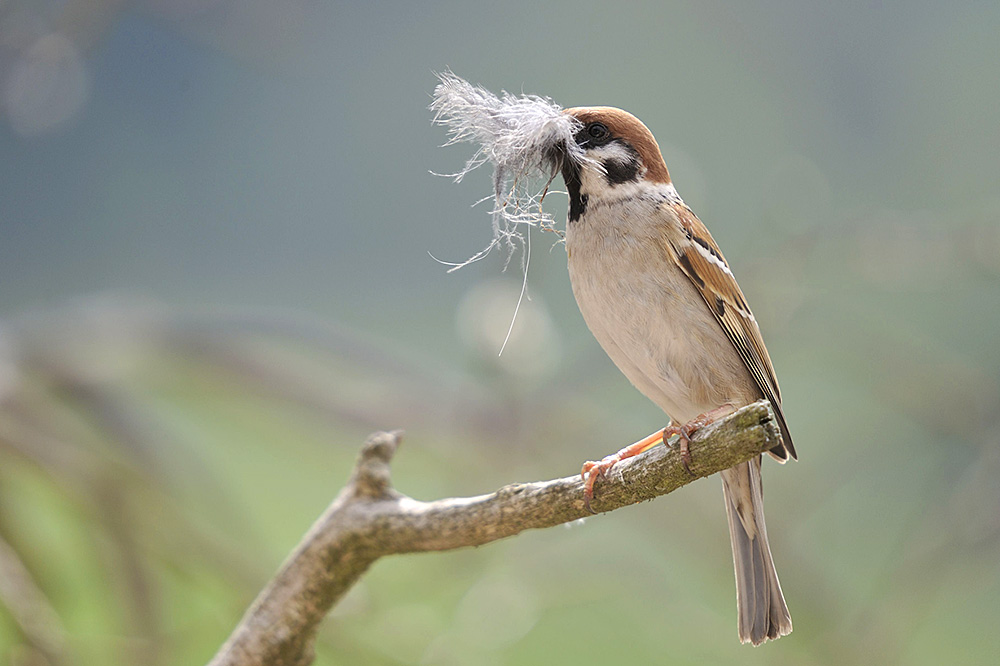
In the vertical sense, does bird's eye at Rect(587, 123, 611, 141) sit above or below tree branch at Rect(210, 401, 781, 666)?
above

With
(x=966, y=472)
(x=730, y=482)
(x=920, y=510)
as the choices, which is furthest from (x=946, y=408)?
(x=730, y=482)

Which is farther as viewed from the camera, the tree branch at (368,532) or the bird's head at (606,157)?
the bird's head at (606,157)

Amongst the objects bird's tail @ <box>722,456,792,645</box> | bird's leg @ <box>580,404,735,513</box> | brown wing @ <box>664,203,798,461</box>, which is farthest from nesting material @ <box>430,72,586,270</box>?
bird's tail @ <box>722,456,792,645</box>

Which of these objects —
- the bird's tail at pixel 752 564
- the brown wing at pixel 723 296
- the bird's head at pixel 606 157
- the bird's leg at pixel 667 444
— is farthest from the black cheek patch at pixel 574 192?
the bird's tail at pixel 752 564

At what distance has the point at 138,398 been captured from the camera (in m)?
3.26

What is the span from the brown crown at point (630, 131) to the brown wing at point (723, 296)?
7 centimetres

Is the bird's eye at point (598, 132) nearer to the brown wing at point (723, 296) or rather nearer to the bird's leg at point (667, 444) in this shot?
the brown wing at point (723, 296)

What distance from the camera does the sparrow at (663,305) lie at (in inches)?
56.1

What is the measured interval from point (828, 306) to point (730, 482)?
7.58ft

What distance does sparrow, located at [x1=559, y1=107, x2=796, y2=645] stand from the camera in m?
1.42

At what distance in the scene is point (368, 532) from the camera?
1518 mm

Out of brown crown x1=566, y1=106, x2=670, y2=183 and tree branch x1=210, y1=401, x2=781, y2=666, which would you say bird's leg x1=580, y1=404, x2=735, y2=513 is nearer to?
tree branch x1=210, y1=401, x2=781, y2=666

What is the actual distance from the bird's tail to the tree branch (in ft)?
1.19

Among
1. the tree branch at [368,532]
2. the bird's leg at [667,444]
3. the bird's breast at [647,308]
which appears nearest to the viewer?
the bird's leg at [667,444]
